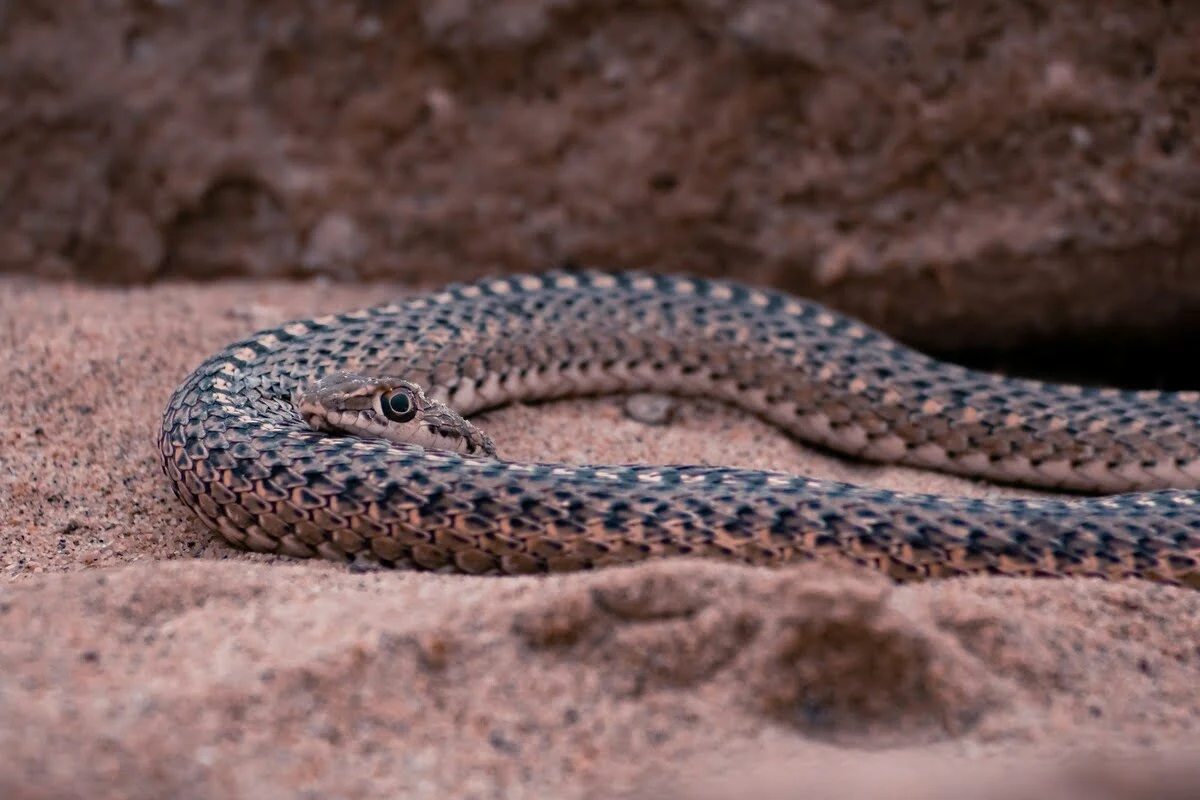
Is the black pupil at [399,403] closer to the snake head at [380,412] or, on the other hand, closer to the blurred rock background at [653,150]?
the snake head at [380,412]

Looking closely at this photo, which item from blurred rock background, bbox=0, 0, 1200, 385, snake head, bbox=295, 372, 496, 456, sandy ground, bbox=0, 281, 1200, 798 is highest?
blurred rock background, bbox=0, 0, 1200, 385

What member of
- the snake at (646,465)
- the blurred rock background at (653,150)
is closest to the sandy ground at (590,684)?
the snake at (646,465)

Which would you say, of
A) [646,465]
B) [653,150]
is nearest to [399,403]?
[646,465]

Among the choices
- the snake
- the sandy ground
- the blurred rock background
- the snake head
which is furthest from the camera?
the blurred rock background

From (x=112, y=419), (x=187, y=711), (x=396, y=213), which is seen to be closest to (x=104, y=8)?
(x=396, y=213)

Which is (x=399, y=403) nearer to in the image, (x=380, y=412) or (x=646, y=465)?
(x=380, y=412)

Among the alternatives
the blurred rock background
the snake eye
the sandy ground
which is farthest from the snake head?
the blurred rock background

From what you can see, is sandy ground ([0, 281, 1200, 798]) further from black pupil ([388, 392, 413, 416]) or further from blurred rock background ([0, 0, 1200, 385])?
blurred rock background ([0, 0, 1200, 385])

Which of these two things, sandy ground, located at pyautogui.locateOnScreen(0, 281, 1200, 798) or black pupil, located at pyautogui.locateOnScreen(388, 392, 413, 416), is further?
black pupil, located at pyautogui.locateOnScreen(388, 392, 413, 416)
